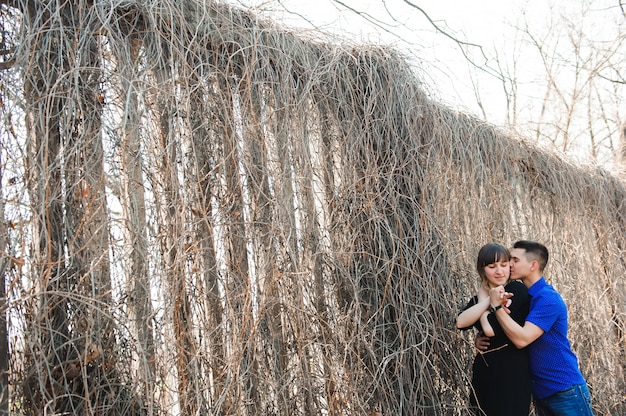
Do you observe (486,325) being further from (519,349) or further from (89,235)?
(89,235)

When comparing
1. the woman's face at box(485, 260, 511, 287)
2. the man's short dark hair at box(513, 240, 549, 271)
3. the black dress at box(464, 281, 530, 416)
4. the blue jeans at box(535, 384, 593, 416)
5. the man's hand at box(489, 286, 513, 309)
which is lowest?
the blue jeans at box(535, 384, 593, 416)

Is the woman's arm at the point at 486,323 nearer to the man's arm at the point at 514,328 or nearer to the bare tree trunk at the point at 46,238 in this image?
the man's arm at the point at 514,328

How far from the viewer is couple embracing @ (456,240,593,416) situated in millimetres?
2938

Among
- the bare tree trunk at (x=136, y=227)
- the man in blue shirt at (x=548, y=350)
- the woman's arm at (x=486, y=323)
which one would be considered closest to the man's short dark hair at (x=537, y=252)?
the man in blue shirt at (x=548, y=350)

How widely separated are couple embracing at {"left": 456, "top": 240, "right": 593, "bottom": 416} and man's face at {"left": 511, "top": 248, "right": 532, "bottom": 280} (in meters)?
0.07

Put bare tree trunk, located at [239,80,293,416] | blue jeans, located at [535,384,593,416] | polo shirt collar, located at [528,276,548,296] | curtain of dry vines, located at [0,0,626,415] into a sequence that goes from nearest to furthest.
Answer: curtain of dry vines, located at [0,0,626,415], bare tree trunk, located at [239,80,293,416], blue jeans, located at [535,384,593,416], polo shirt collar, located at [528,276,548,296]

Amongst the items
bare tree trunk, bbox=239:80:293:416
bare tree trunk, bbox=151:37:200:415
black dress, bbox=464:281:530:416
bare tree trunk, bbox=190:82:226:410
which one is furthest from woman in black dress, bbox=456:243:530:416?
bare tree trunk, bbox=151:37:200:415

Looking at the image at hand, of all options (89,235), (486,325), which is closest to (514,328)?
(486,325)

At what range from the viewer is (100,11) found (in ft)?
7.96

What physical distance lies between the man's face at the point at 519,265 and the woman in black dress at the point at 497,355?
10 centimetres

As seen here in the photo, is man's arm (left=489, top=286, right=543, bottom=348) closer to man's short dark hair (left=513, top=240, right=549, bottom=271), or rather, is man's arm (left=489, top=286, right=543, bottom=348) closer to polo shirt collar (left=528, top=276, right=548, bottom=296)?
polo shirt collar (left=528, top=276, right=548, bottom=296)

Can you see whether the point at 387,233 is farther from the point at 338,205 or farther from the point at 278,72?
the point at 278,72

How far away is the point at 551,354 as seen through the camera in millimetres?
3076

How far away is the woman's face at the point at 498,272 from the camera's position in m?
3.09
